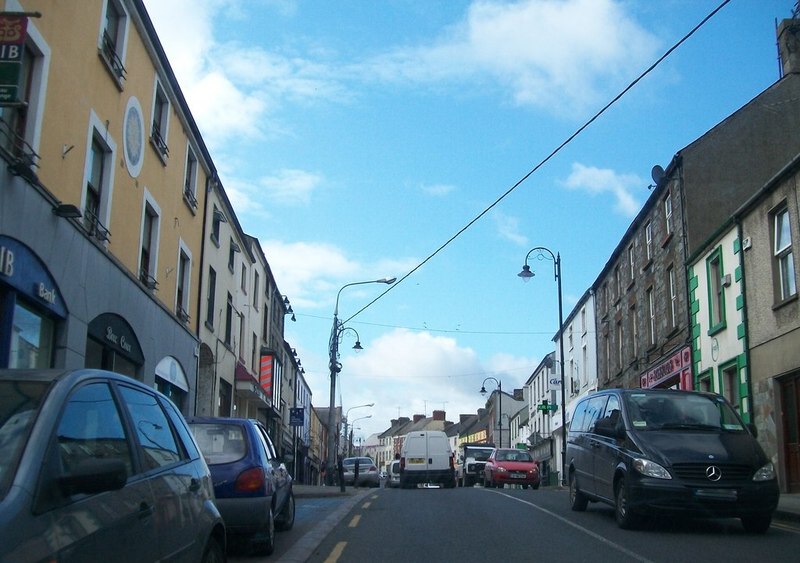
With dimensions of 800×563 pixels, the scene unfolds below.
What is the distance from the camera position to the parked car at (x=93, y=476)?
3.42 m

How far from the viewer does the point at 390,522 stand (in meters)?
12.5

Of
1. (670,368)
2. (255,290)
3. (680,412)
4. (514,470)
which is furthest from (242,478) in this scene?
(255,290)

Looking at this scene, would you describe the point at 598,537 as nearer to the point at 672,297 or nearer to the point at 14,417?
the point at 14,417

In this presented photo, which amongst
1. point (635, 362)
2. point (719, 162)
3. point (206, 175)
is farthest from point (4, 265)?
point (635, 362)

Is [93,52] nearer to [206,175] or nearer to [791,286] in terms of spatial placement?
[206,175]

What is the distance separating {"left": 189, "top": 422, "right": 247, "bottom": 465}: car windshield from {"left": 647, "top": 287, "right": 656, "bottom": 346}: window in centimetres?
2175

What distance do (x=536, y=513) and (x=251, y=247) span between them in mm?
21681

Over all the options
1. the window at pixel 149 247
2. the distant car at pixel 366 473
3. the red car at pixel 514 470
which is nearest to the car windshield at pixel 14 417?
the window at pixel 149 247

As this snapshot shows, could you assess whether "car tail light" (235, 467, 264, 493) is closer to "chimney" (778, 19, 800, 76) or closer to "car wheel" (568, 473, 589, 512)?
"car wheel" (568, 473, 589, 512)

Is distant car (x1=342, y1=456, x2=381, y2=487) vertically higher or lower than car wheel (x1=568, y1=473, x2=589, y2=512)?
lower

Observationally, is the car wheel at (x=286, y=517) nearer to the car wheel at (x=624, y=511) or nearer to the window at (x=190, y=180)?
the car wheel at (x=624, y=511)

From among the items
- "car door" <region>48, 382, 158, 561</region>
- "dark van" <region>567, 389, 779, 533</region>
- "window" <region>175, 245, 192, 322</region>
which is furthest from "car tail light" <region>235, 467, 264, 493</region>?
"window" <region>175, 245, 192, 322</region>

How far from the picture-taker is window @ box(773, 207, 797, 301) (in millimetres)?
17172

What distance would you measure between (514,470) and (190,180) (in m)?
15.6
